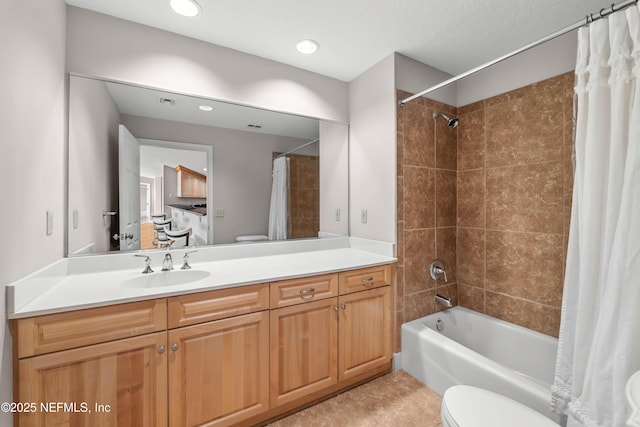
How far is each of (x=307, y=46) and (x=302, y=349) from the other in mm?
2026

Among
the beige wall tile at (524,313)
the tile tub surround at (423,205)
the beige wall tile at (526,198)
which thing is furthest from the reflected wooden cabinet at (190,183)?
the beige wall tile at (524,313)

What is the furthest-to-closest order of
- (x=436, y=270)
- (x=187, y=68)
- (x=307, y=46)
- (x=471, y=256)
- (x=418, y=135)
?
1. (x=471, y=256)
2. (x=436, y=270)
3. (x=418, y=135)
4. (x=307, y=46)
5. (x=187, y=68)

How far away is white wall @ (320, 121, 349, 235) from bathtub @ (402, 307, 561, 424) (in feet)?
3.34

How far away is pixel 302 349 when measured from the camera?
160cm

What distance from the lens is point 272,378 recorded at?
4.91 feet

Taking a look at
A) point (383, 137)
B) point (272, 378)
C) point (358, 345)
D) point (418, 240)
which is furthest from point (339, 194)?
point (272, 378)

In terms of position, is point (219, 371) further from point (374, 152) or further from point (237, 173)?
point (374, 152)

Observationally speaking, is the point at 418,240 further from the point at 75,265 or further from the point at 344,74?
the point at 75,265

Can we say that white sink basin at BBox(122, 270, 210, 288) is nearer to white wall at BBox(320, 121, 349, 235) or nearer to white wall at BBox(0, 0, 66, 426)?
white wall at BBox(0, 0, 66, 426)

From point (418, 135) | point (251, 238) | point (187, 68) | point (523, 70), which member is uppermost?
point (523, 70)

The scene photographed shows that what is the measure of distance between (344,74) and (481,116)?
1214 millimetres

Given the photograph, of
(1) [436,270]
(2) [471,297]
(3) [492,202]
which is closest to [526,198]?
(3) [492,202]

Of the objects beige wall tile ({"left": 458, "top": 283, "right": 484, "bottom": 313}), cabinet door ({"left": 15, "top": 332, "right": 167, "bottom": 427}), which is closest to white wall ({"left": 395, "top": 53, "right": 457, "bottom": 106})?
beige wall tile ({"left": 458, "top": 283, "right": 484, "bottom": 313})

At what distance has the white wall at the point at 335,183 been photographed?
242 centimetres
